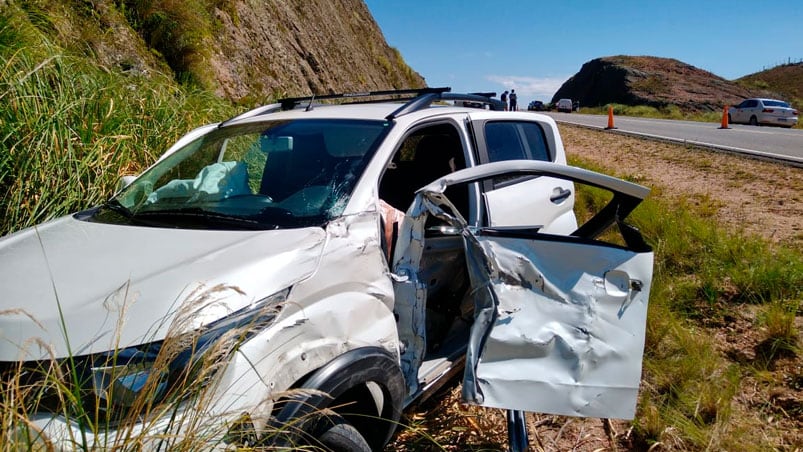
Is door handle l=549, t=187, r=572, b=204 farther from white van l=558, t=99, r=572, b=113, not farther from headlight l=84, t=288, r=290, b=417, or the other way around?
white van l=558, t=99, r=572, b=113

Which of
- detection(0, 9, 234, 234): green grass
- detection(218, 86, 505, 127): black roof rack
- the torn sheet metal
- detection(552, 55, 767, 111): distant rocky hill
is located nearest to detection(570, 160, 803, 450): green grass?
the torn sheet metal

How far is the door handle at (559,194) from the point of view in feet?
13.3

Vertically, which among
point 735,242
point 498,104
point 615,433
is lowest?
point 615,433

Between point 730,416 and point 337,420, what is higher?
point 337,420

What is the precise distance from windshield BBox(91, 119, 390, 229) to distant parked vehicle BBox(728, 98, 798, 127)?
27813mm

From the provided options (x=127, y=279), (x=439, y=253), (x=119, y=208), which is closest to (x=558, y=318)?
(x=439, y=253)

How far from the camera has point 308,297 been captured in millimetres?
2061

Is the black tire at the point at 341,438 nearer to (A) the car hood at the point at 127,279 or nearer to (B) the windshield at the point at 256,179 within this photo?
(A) the car hood at the point at 127,279

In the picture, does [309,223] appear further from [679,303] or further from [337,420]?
[679,303]

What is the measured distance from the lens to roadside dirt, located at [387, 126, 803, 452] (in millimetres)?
3014

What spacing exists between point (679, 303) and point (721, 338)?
1.79 feet

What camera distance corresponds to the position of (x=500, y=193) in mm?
3566

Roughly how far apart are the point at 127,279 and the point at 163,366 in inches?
23.0

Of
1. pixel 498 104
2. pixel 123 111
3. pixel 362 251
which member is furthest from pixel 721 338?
pixel 123 111
